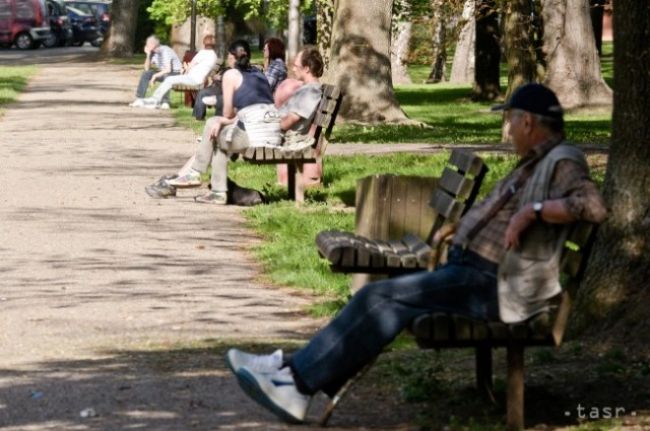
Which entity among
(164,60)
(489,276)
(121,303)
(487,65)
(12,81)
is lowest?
(12,81)

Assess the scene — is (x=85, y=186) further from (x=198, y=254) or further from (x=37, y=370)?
(x=37, y=370)

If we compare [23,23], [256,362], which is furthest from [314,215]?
[23,23]

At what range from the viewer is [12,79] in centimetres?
4056

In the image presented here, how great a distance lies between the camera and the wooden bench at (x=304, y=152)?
15516mm

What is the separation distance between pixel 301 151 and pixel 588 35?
634 inches

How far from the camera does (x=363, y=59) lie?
2620 cm

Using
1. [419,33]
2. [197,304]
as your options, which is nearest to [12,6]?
[419,33]

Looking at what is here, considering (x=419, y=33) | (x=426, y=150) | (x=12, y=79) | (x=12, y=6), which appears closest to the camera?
(x=426, y=150)

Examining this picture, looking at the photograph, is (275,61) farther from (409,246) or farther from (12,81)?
(12,81)

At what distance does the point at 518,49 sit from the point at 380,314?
16.2 m

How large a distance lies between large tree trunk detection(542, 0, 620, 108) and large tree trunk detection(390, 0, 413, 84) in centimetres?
692

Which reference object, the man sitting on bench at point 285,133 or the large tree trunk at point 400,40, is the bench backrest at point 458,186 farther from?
the large tree trunk at point 400,40

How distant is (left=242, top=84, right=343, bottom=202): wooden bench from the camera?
15.5m

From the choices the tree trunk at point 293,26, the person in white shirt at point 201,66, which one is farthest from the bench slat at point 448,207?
the person in white shirt at point 201,66
